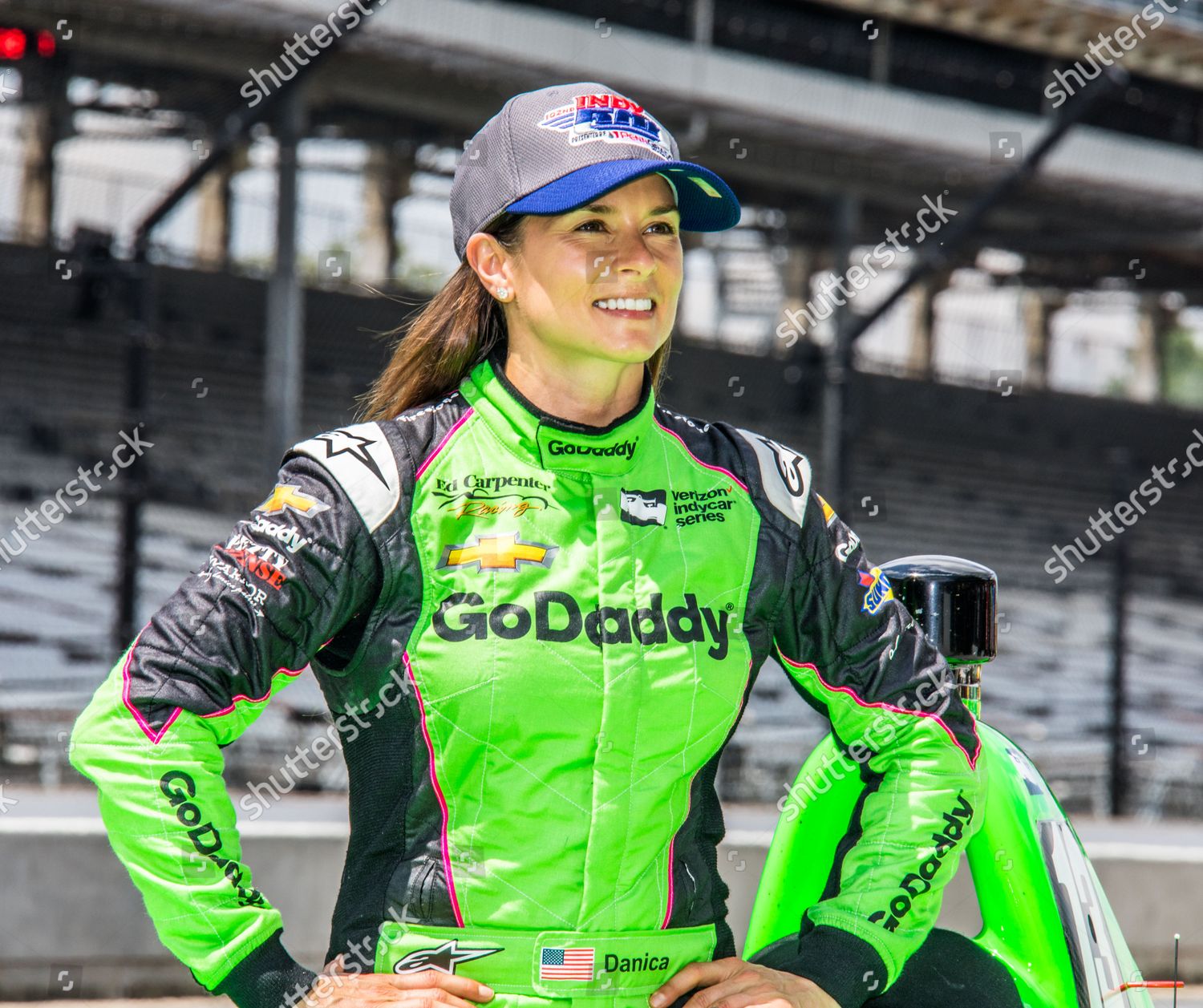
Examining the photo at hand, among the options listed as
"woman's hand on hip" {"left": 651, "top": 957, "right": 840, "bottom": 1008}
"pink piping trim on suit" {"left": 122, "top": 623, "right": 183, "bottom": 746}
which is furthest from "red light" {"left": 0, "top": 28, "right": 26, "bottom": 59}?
"woman's hand on hip" {"left": 651, "top": 957, "right": 840, "bottom": 1008}

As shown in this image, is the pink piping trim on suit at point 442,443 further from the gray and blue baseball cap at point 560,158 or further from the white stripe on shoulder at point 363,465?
the gray and blue baseball cap at point 560,158

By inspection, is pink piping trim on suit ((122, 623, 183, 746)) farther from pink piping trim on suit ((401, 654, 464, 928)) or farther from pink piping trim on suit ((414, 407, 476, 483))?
pink piping trim on suit ((414, 407, 476, 483))

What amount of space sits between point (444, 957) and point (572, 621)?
0.39 meters

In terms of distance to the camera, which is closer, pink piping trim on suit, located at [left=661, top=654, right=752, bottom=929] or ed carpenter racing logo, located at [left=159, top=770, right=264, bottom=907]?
ed carpenter racing logo, located at [left=159, top=770, right=264, bottom=907]

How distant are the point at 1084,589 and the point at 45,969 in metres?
8.34

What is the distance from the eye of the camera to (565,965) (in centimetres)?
171

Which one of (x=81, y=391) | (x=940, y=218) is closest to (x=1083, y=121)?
(x=940, y=218)

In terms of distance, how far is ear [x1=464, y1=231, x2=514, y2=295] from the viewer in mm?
Answer: 1914

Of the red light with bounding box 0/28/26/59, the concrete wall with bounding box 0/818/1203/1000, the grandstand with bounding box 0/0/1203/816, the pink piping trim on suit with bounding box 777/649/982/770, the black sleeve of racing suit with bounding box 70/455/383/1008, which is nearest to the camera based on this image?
the black sleeve of racing suit with bounding box 70/455/383/1008

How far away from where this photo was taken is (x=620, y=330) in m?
1.83

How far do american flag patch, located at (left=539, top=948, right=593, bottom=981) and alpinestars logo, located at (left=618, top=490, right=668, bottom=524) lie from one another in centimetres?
49

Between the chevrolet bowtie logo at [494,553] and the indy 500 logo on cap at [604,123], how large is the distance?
472 mm

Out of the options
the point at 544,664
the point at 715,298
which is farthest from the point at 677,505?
the point at 715,298

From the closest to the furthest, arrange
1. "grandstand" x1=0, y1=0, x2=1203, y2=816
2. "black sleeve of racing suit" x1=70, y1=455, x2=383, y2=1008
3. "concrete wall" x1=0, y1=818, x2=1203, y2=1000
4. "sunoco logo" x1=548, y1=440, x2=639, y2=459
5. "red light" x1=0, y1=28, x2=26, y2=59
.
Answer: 1. "black sleeve of racing suit" x1=70, y1=455, x2=383, y2=1008
2. "sunoco logo" x1=548, y1=440, x2=639, y2=459
3. "concrete wall" x1=0, y1=818, x2=1203, y2=1000
4. "red light" x1=0, y1=28, x2=26, y2=59
5. "grandstand" x1=0, y1=0, x2=1203, y2=816
